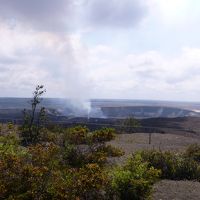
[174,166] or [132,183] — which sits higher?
[132,183]

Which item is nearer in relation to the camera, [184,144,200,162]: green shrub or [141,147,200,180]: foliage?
[141,147,200,180]: foliage

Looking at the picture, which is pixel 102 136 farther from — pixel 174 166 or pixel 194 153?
pixel 194 153

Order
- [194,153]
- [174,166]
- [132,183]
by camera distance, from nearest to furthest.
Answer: [132,183] < [174,166] < [194,153]

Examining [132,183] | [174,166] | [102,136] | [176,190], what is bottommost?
[176,190]

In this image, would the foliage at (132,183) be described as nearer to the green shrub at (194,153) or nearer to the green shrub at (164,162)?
the green shrub at (164,162)

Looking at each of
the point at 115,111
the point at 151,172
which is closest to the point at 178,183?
the point at 151,172

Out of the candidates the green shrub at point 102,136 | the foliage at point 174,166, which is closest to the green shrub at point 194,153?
the green shrub at point 102,136

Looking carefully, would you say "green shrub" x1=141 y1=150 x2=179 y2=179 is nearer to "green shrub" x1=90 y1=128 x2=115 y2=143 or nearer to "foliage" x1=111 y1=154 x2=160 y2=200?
"green shrub" x1=90 y1=128 x2=115 y2=143

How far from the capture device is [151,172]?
12211mm

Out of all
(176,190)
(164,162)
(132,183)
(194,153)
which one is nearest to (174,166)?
(164,162)

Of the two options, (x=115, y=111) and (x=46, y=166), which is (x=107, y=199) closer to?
(x=46, y=166)

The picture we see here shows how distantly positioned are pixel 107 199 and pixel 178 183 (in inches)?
158

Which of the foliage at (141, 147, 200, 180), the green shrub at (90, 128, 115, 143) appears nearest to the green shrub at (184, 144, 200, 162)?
the green shrub at (90, 128, 115, 143)

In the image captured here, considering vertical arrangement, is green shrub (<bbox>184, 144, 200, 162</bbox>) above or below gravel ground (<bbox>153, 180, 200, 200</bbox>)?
above
